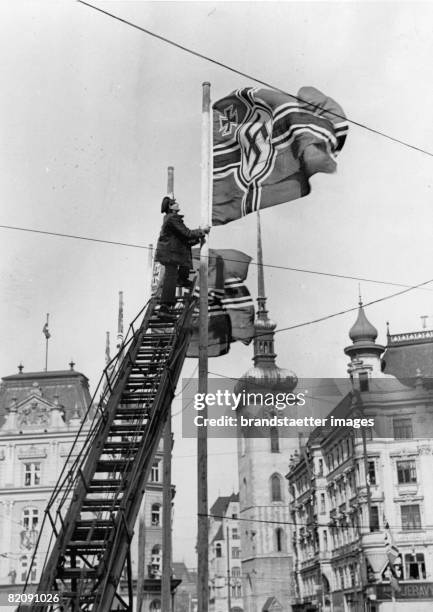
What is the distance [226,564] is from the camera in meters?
113

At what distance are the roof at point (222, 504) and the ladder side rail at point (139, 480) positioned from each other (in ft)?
375

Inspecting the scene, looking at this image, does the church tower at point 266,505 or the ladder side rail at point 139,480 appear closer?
the ladder side rail at point 139,480

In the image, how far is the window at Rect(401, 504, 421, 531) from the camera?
4216cm

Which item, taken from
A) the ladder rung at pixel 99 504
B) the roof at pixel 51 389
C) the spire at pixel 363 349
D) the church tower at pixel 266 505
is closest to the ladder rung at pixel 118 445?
the ladder rung at pixel 99 504

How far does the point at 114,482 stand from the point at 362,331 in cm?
4528

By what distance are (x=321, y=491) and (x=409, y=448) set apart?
13353mm

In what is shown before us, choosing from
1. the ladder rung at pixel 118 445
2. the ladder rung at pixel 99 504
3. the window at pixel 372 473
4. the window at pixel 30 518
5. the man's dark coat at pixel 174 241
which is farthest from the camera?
the window at pixel 372 473

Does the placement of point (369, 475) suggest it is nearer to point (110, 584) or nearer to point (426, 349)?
point (426, 349)

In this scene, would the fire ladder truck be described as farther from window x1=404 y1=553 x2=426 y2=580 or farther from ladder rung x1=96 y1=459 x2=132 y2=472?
window x1=404 y1=553 x2=426 y2=580

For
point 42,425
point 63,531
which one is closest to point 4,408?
point 42,425

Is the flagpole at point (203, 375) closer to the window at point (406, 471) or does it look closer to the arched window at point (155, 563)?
the arched window at point (155, 563)

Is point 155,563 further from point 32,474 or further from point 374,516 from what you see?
point 374,516

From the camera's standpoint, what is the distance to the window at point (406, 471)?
43.2 metres

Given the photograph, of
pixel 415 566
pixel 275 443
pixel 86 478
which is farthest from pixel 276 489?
pixel 86 478
